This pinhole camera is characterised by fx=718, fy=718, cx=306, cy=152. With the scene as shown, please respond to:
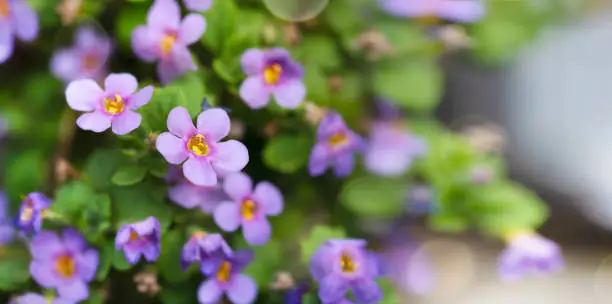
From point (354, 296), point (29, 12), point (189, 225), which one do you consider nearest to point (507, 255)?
point (354, 296)

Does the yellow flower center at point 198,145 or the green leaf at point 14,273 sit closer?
the yellow flower center at point 198,145

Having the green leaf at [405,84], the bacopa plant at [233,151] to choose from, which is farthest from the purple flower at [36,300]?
the green leaf at [405,84]

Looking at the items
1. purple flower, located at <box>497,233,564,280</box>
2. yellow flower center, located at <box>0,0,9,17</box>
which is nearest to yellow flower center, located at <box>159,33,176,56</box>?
yellow flower center, located at <box>0,0,9,17</box>

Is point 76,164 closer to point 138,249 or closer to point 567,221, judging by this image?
point 138,249

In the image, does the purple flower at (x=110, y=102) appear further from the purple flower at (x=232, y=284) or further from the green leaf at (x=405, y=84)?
the green leaf at (x=405, y=84)

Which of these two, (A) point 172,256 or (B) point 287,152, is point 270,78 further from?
(A) point 172,256

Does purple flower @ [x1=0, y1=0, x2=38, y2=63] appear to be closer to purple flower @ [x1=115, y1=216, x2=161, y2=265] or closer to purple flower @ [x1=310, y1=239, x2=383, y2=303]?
purple flower @ [x1=115, y1=216, x2=161, y2=265]
